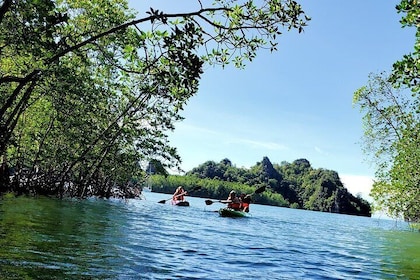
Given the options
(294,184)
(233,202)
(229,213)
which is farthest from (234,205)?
(294,184)

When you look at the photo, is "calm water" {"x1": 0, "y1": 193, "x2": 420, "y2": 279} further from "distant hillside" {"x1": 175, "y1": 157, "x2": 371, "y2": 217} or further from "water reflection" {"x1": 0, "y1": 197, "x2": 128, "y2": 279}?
"distant hillside" {"x1": 175, "y1": 157, "x2": 371, "y2": 217}

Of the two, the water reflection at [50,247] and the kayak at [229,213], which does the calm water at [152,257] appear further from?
A: the kayak at [229,213]

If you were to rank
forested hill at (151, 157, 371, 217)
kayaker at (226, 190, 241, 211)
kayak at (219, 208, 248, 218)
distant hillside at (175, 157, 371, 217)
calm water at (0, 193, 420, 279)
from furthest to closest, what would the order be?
distant hillside at (175, 157, 371, 217)
forested hill at (151, 157, 371, 217)
kayaker at (226, 190, 241, 211)
kayak at (219, 208, 248, 218)
calm water at (0, 193, 420, 279)

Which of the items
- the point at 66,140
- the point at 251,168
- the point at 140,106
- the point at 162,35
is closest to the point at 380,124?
the point at 140,106

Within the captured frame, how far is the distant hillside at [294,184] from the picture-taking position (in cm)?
12275

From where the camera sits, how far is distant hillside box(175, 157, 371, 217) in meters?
123

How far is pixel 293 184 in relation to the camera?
14900 cm

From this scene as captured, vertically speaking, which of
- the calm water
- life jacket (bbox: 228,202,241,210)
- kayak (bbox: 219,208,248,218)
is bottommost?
the calm water

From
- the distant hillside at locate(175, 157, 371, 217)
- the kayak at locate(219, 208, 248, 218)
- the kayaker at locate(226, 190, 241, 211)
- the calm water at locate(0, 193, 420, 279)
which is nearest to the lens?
the calm water at locate(0, 193, 420, 279)

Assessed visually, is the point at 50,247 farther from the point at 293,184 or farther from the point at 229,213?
the point at 293,184

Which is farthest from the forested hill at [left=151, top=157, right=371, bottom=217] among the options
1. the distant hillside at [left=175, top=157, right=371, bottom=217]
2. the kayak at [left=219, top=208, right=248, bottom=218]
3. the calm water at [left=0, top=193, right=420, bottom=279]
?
the calm water at [left=0, top=193, right=420, bottom=279]

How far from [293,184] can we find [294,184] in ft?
1.60

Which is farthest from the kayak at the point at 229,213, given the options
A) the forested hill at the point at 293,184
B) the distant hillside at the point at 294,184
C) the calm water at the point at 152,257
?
the distant hillside at the point at 294,184

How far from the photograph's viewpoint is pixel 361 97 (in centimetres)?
3225
